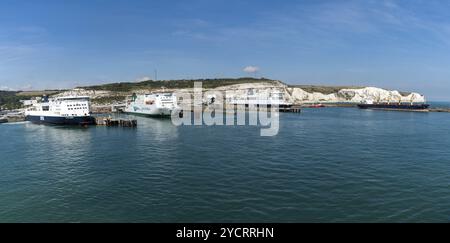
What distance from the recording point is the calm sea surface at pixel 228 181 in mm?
25094

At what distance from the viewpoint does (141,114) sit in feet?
414

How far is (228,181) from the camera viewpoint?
33.0 m

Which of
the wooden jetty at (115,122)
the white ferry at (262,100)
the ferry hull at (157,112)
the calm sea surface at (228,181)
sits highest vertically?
the white ferry at (262,100)

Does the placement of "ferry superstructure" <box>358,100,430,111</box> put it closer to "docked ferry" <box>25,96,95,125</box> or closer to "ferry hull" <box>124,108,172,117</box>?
"ferry hull" <box>124,108,172,117</box>

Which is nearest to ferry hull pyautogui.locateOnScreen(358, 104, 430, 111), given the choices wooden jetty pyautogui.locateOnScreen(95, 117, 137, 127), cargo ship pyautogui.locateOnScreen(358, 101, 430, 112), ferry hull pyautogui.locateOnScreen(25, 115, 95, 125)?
cargo ship pyautogui.locateOnScreen(358, 101, 430, 112)

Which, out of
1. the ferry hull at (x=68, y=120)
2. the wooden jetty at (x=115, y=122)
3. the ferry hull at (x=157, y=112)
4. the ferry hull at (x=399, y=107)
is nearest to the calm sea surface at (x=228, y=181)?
the wooden jetty at (x=115, y=122)

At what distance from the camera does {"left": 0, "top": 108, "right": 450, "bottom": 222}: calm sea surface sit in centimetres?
2509

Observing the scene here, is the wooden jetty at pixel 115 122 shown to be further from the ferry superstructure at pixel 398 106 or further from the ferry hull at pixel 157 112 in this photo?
the ferry superstructure at pixel 398 106

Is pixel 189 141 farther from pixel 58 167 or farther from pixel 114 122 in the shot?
pixel 114 122

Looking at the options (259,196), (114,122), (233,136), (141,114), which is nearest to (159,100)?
(141,114)

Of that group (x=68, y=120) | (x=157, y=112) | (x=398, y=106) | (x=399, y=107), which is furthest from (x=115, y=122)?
(x=398, y=106)

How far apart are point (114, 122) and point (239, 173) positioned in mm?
64383
